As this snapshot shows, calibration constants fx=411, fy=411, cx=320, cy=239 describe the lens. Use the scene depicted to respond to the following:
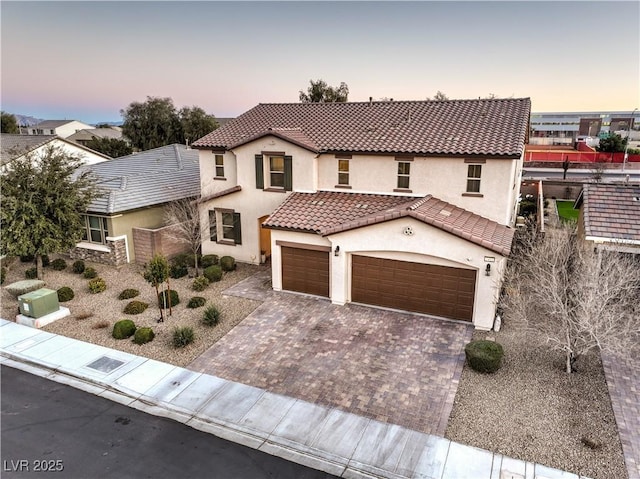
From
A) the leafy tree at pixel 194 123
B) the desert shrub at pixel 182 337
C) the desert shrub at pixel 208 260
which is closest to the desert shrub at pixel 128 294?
the desert shrub at pixel 208 260

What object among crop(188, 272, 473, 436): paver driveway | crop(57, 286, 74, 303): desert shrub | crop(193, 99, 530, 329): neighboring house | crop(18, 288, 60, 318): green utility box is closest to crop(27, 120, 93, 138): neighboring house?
crop(193, 99, 530, 329): neighboring house

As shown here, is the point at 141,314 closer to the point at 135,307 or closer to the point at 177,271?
the point at 135,307

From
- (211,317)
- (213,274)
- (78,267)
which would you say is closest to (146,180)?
(78,267)

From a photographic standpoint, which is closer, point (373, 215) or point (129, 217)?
point (373, 215)

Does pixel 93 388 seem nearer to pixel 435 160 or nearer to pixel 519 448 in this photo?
pixel 519 448

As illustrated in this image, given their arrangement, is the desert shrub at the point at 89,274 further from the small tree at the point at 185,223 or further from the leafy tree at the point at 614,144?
the leafy tree at the point at 614,144

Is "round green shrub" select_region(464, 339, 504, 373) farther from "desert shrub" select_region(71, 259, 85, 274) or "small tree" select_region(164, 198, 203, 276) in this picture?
"desert shrub" select_region(71, 259, 85, 274)

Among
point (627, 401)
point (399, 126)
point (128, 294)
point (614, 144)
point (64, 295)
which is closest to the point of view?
point (627, 401)

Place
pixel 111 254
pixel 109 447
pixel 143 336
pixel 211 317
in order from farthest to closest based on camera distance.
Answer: pixel 111 254, pixel 211 317, pixel 143 336, pixel 109 447
